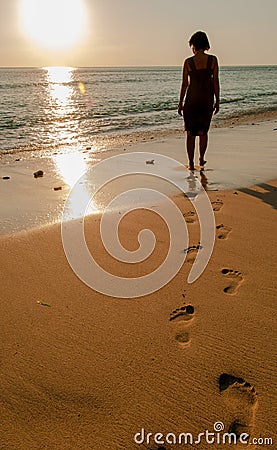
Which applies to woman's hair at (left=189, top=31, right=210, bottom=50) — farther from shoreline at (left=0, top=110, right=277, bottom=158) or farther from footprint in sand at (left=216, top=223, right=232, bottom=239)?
shoreline at (left=0, top=110, right=277, bottom=158)

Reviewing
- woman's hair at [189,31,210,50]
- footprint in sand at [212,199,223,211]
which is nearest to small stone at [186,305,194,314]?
footprint in sand at [212,199,223,211]

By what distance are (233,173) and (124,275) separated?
3.21 m

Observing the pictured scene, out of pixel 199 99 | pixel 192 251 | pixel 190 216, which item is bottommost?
pixel 192 251

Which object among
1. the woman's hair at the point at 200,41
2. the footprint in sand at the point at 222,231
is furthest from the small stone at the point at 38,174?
the footprint in sand at the point at 222,231

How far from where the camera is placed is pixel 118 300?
237 centimetres

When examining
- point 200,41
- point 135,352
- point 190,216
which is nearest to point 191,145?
point 200,41

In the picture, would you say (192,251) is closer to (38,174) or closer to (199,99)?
(199,99)

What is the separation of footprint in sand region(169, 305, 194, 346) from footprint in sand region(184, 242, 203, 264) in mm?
571

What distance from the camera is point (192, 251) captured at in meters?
2.91

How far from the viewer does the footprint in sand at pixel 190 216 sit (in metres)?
3.48

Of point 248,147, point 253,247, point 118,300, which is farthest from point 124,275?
point 248,147

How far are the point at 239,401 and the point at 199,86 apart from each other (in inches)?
170

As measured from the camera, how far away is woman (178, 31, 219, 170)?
487cm

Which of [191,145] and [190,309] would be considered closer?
[190,309]
